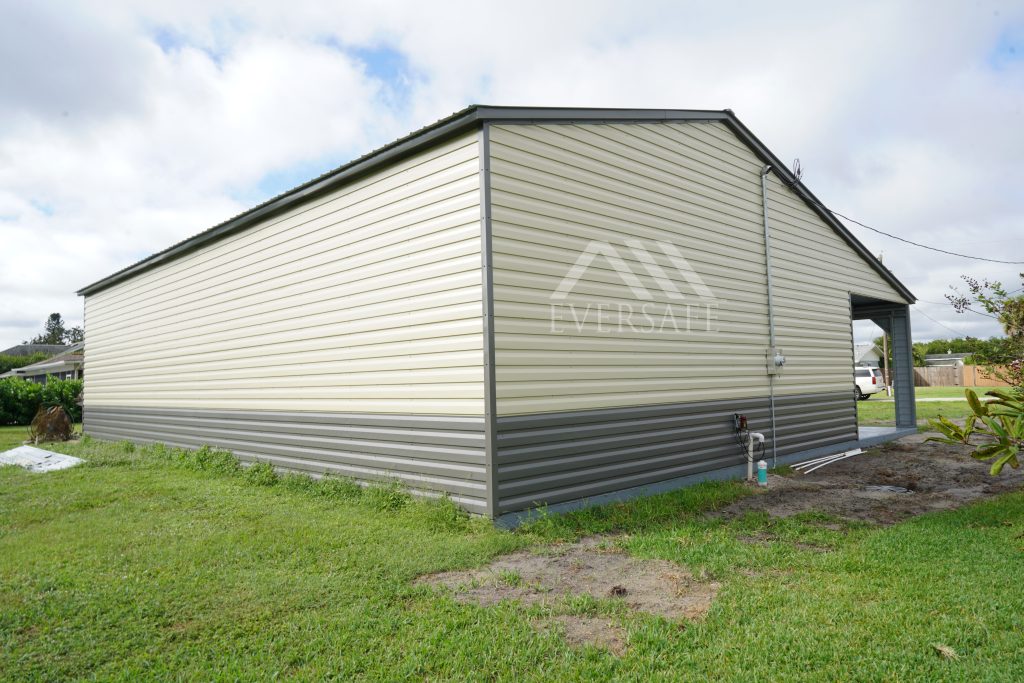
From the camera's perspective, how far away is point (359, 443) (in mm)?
7426

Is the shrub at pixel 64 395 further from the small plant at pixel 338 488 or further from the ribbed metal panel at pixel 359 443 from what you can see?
the small plant at pixel 338 488

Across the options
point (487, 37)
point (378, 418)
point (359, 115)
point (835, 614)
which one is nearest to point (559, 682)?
point (835, 614)

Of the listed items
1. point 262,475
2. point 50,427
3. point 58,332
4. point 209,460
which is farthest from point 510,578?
point 58,332

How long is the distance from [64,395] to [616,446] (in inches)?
932

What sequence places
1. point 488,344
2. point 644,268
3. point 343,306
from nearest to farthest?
1. point 488,344
2. point 644,268
3. point 343,306

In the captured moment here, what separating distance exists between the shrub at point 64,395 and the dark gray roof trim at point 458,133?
1283 cm

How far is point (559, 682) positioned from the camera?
3047 mm

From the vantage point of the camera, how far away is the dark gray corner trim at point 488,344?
5.73 meters

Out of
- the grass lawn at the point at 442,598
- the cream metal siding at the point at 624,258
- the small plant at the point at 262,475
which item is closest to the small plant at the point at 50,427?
the small plant at the point at 262,475

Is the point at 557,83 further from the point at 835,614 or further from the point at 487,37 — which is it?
the point at 835,614

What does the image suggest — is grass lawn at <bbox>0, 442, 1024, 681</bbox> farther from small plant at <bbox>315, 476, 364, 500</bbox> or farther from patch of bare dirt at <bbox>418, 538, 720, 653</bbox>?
small plant at <bbox>315, 476, 364, 500</bbox>

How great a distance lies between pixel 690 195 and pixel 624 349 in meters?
2.83

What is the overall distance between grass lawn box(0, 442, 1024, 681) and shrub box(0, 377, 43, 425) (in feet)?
62.5

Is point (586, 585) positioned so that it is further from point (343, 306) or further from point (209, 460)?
point (209, 460)
